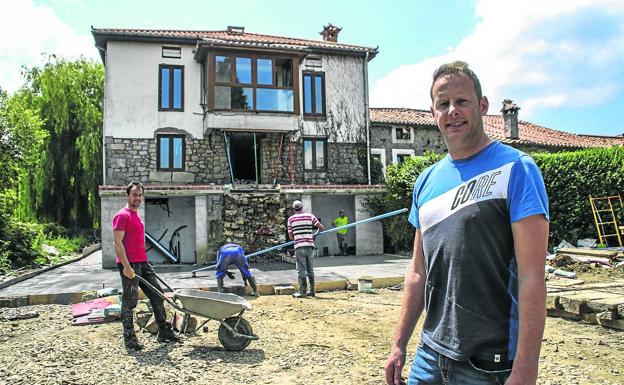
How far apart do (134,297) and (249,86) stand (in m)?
14.5

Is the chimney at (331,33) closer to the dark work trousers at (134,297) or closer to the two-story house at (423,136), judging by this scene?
the two-story house at (423,136)

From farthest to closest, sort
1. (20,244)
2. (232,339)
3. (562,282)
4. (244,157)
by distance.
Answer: (244,157) → (20,244) → (562,282) → (232,339)

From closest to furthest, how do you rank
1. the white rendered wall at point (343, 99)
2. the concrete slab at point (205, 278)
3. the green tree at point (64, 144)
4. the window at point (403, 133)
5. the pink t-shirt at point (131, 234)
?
1. the pink t-shirt at point (131, 234)
2. the concrete slab at point (205, 278)
3. the white rendered wall at point (343, 99)
4. the green tree at point (64, 144)
5. the window at point (403, 133)

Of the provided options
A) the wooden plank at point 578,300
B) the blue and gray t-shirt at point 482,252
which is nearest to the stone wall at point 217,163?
the wooden plank at point 578,300

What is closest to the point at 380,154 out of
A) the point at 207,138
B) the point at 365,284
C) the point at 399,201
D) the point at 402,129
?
the point at 402,129

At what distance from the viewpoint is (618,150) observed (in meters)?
16.1

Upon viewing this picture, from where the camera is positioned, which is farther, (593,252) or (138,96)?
(138,96)

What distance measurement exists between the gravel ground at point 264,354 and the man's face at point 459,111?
3.51 m

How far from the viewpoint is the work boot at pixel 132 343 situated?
6.19 meters

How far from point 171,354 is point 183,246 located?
554 inches

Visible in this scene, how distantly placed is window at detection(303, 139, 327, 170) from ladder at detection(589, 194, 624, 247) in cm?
1092

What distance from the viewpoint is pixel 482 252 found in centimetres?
194

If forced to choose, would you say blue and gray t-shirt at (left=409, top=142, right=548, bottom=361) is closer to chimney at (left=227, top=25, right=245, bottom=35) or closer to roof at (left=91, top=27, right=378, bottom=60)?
roof at (left=91, top=27, right=378, bottom=60)

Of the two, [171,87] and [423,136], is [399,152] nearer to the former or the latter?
[423,136]
